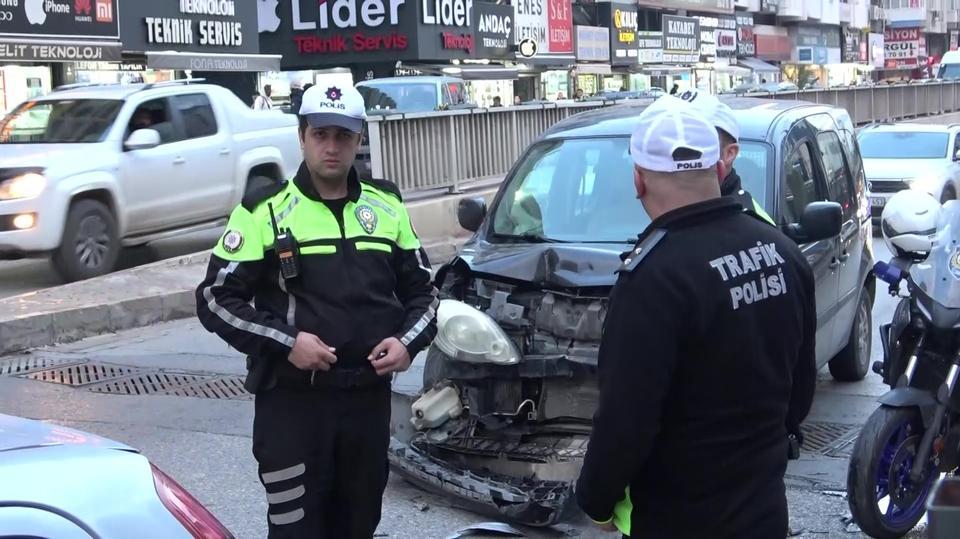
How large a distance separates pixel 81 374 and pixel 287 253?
215 inches

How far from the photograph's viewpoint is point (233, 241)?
12.2 ft

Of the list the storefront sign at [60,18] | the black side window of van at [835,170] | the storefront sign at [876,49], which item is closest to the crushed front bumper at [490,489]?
the black side window of van at [835,170]

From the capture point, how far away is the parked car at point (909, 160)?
17422mm

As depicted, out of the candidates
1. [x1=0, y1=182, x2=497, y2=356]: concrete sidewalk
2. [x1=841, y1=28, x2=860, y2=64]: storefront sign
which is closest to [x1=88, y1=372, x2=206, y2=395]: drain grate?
[x1=0, y1=182, x2=497, y2=356]: concrete sidewalk

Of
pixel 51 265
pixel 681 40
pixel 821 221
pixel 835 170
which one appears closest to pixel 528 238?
pixel 821 221

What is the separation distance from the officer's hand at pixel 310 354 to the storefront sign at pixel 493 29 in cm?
3348

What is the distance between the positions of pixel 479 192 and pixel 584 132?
8421 mm

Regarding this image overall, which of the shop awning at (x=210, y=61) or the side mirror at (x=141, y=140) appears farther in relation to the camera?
the shop awning at (x=210, y=61)

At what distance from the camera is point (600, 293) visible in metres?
5.51

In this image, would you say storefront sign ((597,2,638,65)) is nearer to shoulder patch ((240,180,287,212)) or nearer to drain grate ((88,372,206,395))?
drain grate ((88,372,206,395))

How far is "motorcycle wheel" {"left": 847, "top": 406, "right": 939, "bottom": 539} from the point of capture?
4.95m

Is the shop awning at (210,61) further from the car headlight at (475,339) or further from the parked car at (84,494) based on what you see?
the parked car at (84,494)

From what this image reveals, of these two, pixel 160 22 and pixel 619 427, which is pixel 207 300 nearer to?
pixel 619 427

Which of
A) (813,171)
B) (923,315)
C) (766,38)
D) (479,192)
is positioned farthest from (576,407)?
(766,38)
